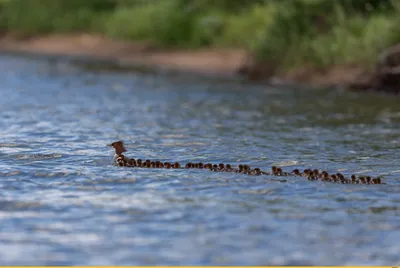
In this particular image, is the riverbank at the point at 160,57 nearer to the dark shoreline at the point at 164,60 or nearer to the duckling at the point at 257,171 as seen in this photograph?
the dark shoreline at the point at 164,60

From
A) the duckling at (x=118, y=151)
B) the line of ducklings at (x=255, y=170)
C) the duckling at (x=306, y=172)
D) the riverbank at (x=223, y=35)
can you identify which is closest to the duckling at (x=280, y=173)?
the line of ducklings at (x=255, y=170)

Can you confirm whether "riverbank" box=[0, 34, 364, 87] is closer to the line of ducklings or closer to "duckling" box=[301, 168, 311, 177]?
the line of ducklings

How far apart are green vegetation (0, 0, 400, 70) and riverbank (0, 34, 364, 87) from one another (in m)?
0.39

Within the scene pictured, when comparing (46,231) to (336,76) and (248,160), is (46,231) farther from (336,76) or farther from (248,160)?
(336,76)

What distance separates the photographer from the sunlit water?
918cm

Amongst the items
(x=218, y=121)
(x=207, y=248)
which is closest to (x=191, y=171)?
(x=207, y=248)

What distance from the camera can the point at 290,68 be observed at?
3009 centimetres

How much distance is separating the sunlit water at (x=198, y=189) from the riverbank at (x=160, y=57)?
5.45 m

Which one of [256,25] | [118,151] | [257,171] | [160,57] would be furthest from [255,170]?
[160,57]

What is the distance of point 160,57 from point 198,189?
26.8 m

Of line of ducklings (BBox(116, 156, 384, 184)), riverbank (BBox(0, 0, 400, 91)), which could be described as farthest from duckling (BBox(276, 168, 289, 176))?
riverbank (BBox(0, 0, 400, 91))

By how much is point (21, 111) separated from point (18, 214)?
11.7 m

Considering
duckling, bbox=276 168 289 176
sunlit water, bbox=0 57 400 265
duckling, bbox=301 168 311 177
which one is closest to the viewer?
sunlit water, bbox=0 57 400 265

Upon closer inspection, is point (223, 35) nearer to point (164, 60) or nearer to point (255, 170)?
point (164, 60)
